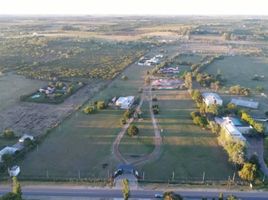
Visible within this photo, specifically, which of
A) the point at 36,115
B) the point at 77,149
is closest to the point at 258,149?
the point at 77,149

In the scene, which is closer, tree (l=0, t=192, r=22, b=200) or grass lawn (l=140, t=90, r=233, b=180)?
tree (l=0, t=192, r=22, b=200)

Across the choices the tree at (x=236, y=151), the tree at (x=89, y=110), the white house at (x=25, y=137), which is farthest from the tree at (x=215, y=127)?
the white house at (x=25, y=137)

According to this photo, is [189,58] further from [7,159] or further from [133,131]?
[7,159]

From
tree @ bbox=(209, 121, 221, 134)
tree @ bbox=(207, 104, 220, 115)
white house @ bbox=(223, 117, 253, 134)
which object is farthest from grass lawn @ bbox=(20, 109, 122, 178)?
white house @ bbox=(223, 117, 253, 134)

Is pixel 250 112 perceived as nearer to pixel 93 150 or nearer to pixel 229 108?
pixel 229 108

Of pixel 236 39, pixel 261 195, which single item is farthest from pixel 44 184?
pixel 236 39

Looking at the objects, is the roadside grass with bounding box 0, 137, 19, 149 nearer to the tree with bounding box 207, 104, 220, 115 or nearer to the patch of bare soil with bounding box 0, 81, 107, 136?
the patch of bare soil with bounding box 0, 81, 107, 136
